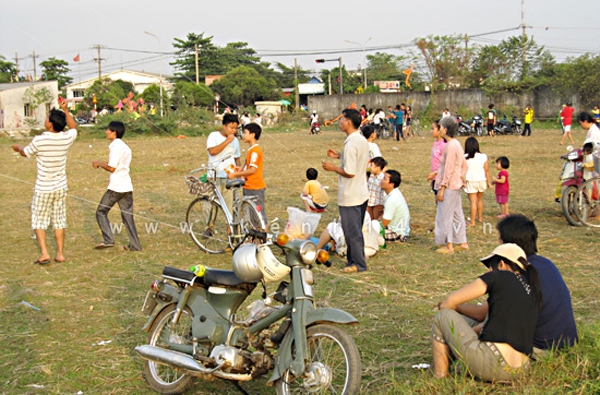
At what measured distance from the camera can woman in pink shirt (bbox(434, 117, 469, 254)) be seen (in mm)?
7992

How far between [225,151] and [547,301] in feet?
18.3

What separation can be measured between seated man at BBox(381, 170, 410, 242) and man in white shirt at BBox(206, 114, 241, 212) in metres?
2.01

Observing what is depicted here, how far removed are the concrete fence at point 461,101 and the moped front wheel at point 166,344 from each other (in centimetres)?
3632

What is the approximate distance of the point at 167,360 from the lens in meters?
4.32

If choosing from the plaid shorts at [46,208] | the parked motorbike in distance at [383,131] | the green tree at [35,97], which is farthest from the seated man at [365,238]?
the green tree at [35,97]

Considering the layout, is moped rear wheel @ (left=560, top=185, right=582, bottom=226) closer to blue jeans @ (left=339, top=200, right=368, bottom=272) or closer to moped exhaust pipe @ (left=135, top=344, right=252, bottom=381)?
blue jeans @ (left=339, top=200, right=368, bottom=272)

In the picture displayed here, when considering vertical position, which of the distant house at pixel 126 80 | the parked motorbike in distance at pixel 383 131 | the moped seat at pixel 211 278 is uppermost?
the distant house at pixel 126 80

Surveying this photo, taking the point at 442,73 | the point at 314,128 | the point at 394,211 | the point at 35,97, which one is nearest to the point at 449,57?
the point at 442,73

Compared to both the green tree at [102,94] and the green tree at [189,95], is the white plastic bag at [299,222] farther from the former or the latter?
the green tree at [102,94]

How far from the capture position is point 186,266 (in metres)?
7.88

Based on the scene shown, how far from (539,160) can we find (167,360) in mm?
16012

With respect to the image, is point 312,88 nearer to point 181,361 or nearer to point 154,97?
point 154,97

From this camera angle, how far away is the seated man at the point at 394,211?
8664 millimetres

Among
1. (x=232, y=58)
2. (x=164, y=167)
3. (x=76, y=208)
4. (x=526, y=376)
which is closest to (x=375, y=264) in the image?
(x=526, y=376)
